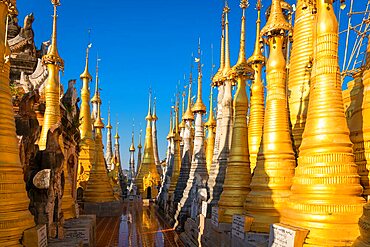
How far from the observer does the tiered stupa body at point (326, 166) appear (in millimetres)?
6840

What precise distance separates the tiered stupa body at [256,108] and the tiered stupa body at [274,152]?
235 cm

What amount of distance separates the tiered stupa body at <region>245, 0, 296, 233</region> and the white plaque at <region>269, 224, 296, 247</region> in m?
1.56

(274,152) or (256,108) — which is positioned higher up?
(256,108)

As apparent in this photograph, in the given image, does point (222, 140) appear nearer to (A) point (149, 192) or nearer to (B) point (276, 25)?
(B) point (276, 25)

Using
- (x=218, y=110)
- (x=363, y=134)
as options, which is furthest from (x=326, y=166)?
(x=218, y=110)

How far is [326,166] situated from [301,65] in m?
5.07

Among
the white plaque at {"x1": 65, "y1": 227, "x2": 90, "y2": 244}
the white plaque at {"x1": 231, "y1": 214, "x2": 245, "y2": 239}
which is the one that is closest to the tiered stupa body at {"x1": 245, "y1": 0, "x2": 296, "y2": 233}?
the white plaque at {"x1": 231, "y1": 214, "x2": 245, "y2": 239}

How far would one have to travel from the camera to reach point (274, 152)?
31.2 feet

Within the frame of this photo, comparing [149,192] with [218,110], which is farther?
[149,192]

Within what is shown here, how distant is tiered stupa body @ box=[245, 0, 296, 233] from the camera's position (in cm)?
936

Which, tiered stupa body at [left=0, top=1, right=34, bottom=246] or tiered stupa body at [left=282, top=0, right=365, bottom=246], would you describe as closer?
tiered stupa body at [left=0, top=1, right=34, bottom=246]

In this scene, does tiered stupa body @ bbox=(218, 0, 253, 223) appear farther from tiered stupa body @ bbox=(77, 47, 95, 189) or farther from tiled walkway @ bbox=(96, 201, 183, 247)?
tiered stupa body @ bbox=(77, 47, 95, 189)

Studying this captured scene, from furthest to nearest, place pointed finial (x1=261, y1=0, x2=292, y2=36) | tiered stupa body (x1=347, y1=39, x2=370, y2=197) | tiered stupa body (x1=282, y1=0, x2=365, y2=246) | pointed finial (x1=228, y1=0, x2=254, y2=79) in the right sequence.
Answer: pointed finial (x1=228, y1=0, x2=254, y2=79) → pointed finial (x1=261, y1=0, x2=292, y2=36) → tiered stupa body (x1=347, y1=39, x2=370, y2=197) → tiered stupa body (x1=282, y1=0, x2=365, y2=246)

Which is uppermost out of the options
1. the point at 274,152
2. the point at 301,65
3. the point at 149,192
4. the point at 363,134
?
the point at 301,65
